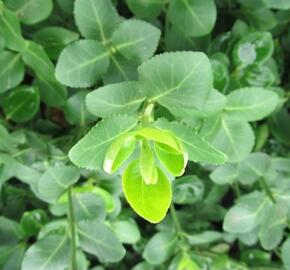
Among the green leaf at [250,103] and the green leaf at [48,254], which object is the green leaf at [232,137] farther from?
the green leaf at [48,254]

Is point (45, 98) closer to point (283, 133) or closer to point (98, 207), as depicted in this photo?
point (98, 207)

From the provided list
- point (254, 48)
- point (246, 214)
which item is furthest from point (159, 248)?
point (254, 48)

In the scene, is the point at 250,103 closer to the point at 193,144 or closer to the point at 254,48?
the point at 254,48

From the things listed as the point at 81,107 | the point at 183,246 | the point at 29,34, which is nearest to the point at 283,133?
the point at 183,246

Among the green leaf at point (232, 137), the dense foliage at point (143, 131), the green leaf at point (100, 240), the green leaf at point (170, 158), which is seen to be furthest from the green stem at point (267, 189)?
the green leaf at point (170, 158)

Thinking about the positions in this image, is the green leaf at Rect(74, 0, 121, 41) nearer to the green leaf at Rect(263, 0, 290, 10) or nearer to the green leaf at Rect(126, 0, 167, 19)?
the green leaf at Rect(126, 0, 167, 19)

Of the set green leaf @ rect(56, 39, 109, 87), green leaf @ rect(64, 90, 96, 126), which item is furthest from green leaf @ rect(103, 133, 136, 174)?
green leaf @ rect(64, 90, 96, 126)
